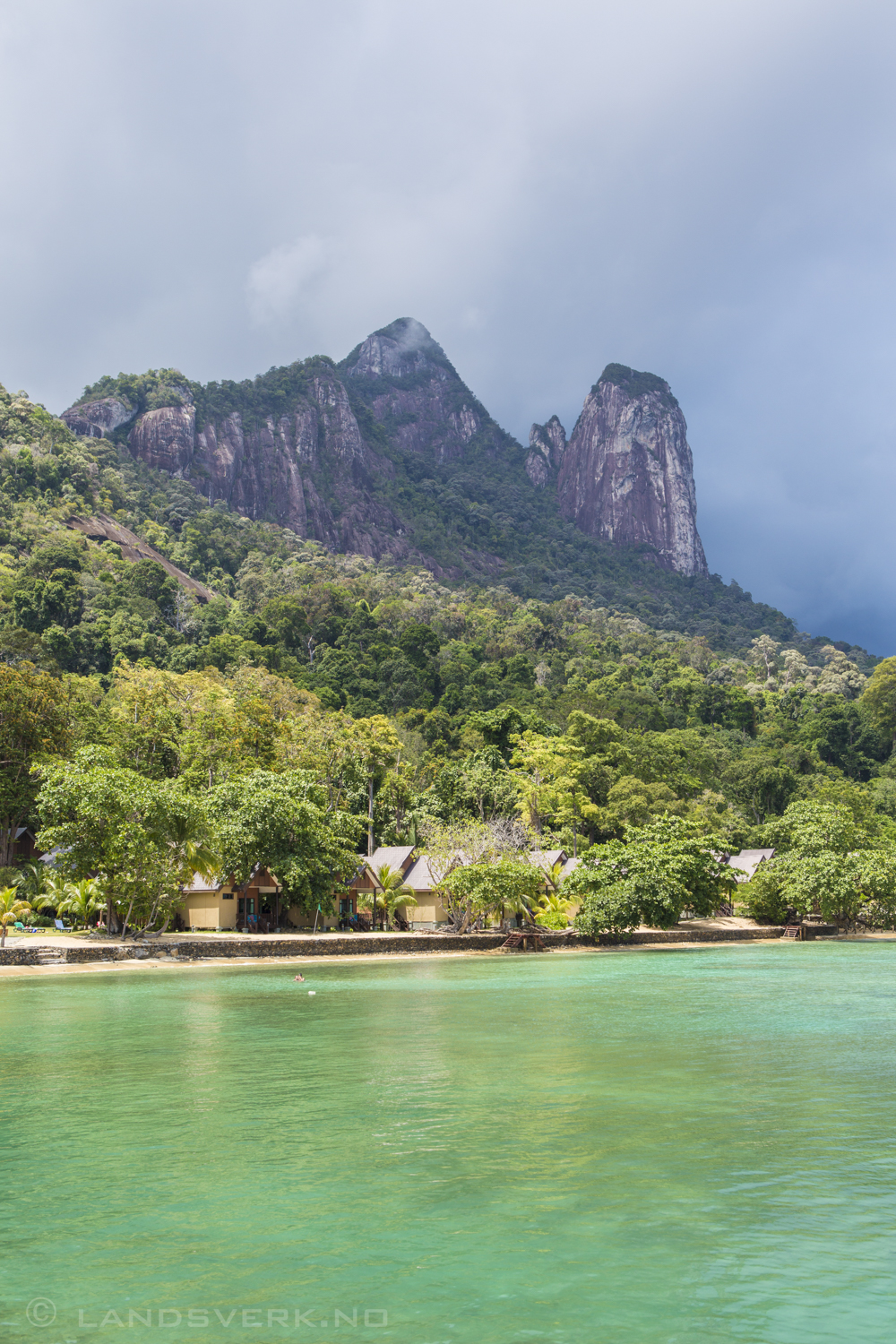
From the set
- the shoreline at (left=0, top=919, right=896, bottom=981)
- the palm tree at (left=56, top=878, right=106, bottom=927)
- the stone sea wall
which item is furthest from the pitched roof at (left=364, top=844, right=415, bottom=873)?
the palm tree at (left=56, top=878, right=106, bottom=927)

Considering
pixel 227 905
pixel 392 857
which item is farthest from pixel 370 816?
pixel 227 905

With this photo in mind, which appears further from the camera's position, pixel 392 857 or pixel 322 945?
pixel 392 857

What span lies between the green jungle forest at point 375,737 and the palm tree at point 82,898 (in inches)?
3.4

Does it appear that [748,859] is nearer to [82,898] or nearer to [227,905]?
[227,905]

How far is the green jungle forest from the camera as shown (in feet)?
116

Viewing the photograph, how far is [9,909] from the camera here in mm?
30609

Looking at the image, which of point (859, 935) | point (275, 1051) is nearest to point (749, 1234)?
point (275, 1051)

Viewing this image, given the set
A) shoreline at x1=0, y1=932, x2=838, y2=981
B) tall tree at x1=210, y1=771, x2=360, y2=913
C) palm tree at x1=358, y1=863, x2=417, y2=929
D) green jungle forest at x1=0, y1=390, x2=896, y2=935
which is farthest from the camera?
palm tree at x1=358, y1=863, x2=417, y2=929

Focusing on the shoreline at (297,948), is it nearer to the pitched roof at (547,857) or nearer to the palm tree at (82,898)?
the palm tree at (82,898)

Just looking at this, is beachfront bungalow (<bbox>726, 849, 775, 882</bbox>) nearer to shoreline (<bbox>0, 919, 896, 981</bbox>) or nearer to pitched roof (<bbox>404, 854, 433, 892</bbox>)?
shoreline (<bbox>0, 919, 896, 981</bbox>)

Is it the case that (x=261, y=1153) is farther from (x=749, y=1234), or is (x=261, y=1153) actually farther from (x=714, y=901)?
(x=714, y=901)

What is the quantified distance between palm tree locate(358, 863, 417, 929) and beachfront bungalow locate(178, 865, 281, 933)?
478 centimetres

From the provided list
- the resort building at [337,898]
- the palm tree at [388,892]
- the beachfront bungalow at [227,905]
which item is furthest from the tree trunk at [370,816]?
the beachfront bungalow at [227,905]

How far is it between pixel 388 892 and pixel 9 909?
15871 mm
